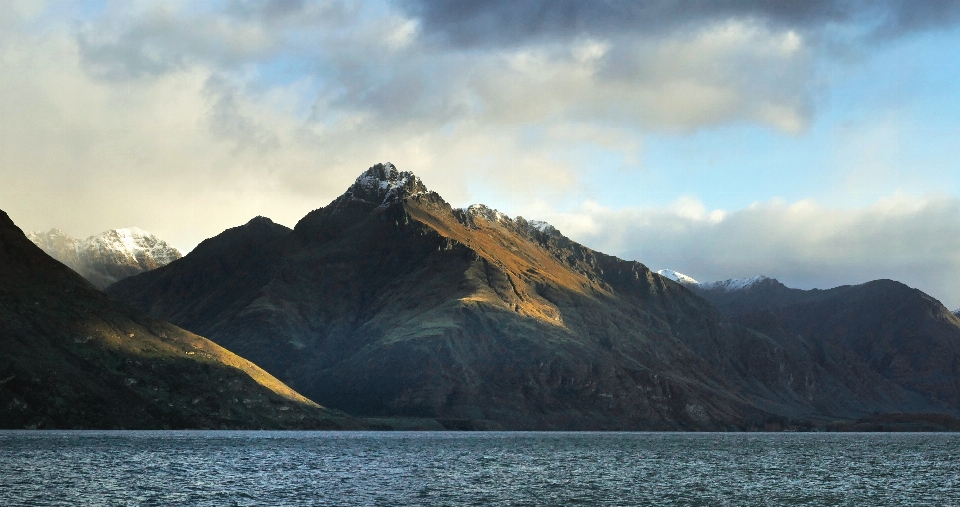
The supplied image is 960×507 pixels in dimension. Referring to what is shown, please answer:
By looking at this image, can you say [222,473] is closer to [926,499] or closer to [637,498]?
[637,498]

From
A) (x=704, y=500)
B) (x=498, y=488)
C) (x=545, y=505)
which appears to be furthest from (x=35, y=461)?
(x=704, y=500)

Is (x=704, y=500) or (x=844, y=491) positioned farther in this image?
(x=844, y=491)

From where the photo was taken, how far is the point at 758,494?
15425cm

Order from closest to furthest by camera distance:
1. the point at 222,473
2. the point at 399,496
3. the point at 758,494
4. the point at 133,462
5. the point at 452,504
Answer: the point at 452,504 → the point at 399,496 → the point at 758,494 → the point at 222,473 → the point at 133,462

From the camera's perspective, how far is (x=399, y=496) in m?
143

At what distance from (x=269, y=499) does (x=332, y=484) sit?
23127 mm

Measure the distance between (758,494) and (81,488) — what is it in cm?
9502

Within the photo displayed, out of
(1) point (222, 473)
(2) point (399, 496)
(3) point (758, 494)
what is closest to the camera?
(2) point (399, 496)

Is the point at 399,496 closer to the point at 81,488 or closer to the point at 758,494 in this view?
the point at 81,488

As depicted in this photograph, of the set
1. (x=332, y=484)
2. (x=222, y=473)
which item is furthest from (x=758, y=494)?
(x=222, y=473)

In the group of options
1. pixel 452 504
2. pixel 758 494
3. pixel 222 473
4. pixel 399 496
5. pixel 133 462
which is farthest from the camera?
pixel 133 462

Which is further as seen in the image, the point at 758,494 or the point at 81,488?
the point at 758,494

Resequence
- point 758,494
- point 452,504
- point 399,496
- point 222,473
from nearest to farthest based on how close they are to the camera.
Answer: point 452,504
point 399,496
point 758,494
point 222,473

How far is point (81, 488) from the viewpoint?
5576 inches
